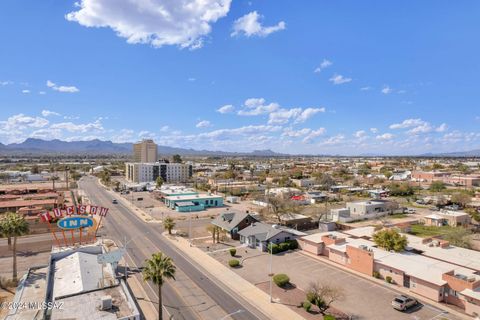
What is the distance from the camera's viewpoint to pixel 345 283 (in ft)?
132

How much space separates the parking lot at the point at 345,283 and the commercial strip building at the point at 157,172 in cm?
12182

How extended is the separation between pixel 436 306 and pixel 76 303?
37.1 meters

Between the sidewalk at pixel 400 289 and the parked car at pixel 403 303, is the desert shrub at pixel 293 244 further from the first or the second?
the parked car at pixel 403 303

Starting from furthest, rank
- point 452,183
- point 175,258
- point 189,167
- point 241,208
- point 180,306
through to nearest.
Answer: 1. point 189,167
2. point 452,183
3. point 241,208
4. point 175,258
5. point 180,306

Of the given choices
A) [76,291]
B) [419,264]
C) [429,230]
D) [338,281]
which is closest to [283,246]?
[338,281]

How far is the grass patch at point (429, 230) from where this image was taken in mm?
64250

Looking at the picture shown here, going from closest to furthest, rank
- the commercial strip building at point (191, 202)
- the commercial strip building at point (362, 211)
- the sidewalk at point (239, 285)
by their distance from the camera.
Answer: the sidewalk at point (239, 285) → the commercial strip building at point (362, 211) → the commercial strip building at point (191, 202)

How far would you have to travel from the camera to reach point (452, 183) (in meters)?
139

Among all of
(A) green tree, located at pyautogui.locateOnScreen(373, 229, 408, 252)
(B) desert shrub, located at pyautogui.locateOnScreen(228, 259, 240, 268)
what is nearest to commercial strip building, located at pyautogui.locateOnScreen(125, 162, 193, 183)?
(B) desert shrub, located at pyautogui.locateOnScreen(228, 259, 240, 268)

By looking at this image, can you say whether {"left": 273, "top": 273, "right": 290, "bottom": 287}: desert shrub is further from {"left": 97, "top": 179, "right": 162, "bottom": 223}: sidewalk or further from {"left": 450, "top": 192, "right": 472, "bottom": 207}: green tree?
{"left": 450, "top": 192, "right": 472, "bottom": 207}: green tree

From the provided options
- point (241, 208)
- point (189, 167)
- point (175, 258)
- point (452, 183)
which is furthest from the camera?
point (189, 167)

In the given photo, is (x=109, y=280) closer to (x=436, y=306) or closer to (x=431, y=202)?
(x=436, y=306)

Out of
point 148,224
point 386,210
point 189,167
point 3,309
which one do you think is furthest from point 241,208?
point 189,167

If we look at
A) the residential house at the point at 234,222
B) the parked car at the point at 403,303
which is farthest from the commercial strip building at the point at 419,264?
the residential house at the point at 234,222
